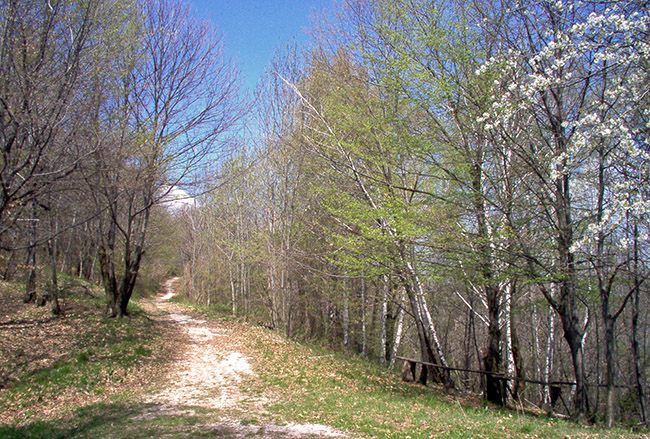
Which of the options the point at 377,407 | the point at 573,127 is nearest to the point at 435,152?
the point at 573,127

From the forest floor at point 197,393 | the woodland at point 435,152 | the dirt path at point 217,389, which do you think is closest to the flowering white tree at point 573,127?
the woodland at point 435,152

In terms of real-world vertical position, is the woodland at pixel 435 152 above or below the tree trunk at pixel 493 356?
above

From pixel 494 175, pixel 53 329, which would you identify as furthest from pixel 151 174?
pixel 494 175

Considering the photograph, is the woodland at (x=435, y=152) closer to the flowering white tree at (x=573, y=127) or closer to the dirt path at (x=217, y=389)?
the flowering white tree at (x=573, y=127)

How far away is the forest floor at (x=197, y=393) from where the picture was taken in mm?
5891

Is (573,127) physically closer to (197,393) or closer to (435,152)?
(435,152)

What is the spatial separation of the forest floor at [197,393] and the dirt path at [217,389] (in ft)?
0.09

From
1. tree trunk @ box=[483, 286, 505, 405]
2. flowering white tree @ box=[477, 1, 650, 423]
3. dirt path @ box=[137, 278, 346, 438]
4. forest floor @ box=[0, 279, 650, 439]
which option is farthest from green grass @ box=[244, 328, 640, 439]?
flowering white tree @ box=[477, 1, 650, 423]

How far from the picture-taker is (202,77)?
13.4m

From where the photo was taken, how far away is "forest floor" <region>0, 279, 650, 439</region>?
5.89 metres

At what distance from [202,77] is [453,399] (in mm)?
11232

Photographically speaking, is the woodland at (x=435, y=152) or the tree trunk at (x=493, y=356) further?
the tree trunk at (x=493, y=356)

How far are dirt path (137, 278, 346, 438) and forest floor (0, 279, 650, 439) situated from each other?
0.03 metres

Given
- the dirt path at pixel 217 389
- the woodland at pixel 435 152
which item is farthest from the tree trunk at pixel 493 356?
the dirt path at pixel 217 389
